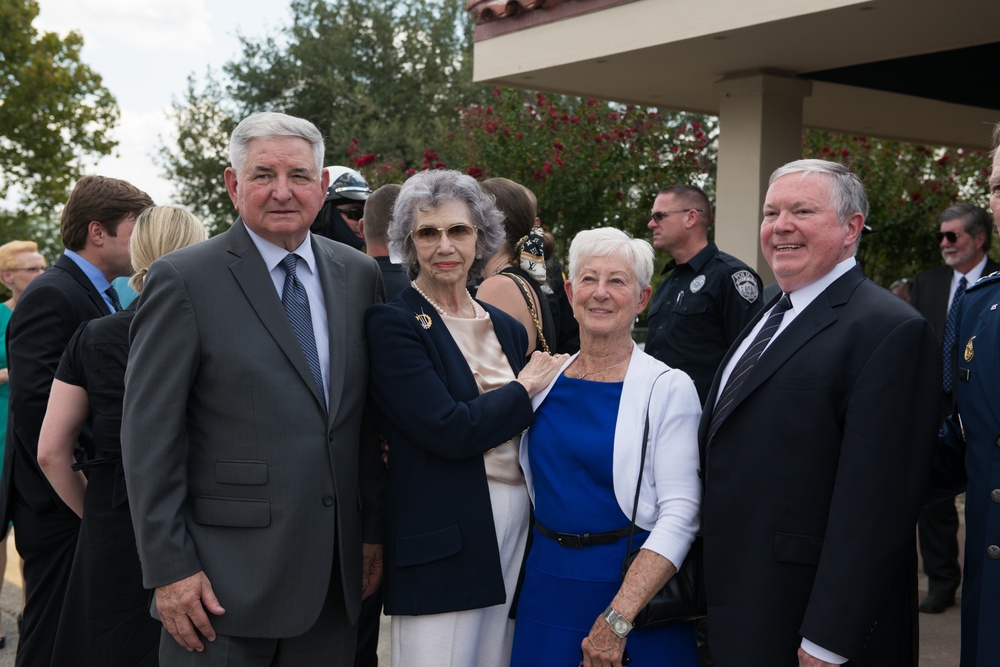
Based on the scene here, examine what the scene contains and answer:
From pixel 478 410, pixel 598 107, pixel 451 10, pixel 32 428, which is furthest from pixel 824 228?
pixel 451 10

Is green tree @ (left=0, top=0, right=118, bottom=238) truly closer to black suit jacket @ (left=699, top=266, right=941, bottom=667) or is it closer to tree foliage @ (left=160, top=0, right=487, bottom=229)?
tree foliage @ (left=160, top=0, right=487, bottom=229)

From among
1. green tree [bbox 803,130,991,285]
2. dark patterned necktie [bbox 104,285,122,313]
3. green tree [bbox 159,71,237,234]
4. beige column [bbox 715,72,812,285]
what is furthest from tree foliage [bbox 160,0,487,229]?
dark patterned necktie [bbox 104,285,122,313]

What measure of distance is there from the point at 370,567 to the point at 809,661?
1292mm

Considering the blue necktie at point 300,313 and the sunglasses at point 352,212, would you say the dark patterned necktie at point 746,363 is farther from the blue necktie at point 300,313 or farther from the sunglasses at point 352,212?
the sunglasses at point 352,212

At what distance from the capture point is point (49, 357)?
3.70 meters

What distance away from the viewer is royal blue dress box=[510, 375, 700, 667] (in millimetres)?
2762

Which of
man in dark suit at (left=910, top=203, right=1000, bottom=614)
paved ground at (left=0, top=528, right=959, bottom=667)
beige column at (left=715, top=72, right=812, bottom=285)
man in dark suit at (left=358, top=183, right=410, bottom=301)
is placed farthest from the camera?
beige column at (left=715, top=72, right=812, bottom=285)

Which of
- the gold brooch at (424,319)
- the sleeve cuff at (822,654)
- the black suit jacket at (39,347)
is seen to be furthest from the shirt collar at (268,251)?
the sleeve cuff at (822,654)

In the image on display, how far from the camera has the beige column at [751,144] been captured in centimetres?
740

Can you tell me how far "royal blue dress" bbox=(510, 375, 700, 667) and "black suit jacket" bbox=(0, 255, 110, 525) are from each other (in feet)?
6.60

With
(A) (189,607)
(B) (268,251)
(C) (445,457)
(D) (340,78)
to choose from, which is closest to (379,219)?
(B) (268,251)

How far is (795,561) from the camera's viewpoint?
2.47 metres

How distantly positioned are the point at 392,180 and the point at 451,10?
48.2ft

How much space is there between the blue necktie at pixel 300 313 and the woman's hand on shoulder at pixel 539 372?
622 millimetres
